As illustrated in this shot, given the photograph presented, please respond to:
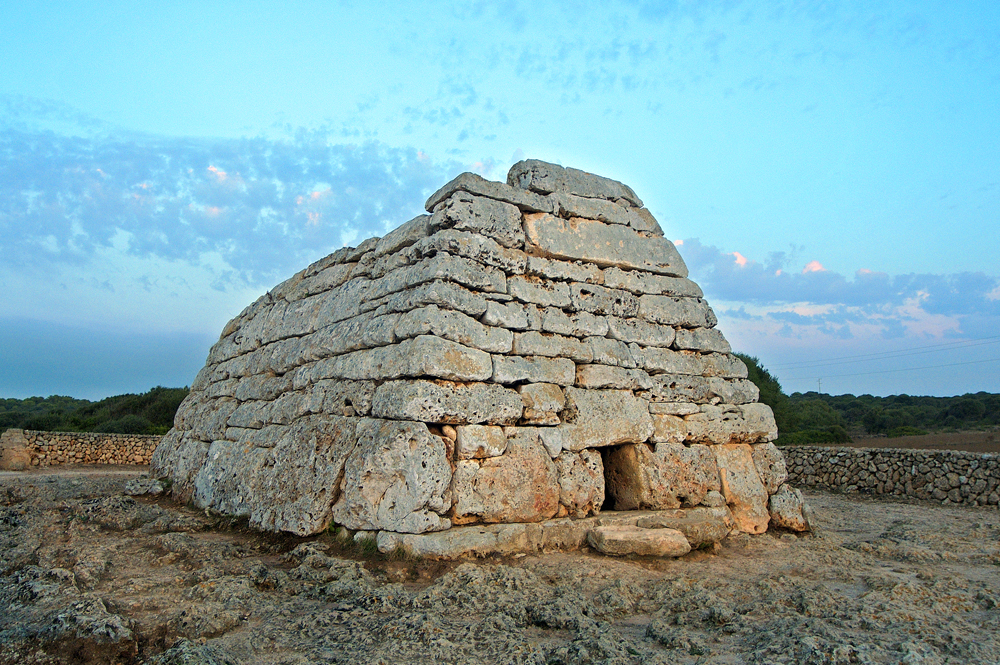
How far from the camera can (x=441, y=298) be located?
15.7 ft

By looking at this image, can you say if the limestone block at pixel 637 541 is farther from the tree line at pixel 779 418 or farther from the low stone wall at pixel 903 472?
the tree line at pixel 779 418

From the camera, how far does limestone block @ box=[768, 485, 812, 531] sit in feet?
19.1

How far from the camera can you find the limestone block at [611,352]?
552cm

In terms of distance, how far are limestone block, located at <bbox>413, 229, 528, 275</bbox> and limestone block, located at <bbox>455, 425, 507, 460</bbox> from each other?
4.74 feet

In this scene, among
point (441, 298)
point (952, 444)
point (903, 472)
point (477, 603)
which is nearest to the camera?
point (477, 603)

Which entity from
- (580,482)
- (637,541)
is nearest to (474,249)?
(580,482)

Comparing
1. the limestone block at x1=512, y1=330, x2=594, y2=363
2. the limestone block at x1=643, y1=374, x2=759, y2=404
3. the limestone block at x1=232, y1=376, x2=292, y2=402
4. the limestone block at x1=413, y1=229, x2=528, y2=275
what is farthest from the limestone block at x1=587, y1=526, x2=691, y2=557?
the limestone block at x1=232, y1=376, x2=292, y2=402

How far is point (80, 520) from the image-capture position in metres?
5.54

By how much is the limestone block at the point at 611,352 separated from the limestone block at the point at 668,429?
469mm

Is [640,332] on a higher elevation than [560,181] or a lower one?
lower

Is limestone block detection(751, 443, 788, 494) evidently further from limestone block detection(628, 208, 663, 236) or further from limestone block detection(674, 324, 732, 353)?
limestone block detection(628, 208, 663, 236)

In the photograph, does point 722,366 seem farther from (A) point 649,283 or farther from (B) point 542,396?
(B) point 542,396

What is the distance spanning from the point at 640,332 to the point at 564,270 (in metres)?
0.99

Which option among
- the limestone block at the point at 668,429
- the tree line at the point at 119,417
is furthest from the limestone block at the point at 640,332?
the tree line at the point at 119,417
